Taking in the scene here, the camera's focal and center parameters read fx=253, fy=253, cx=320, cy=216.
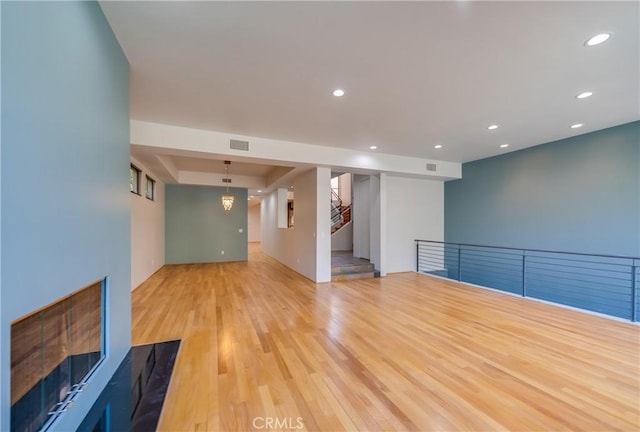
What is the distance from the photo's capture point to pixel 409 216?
757 centimetres

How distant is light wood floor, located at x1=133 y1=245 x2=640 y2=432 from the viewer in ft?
6.10

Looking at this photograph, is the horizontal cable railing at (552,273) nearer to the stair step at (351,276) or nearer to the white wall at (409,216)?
the white wall at (409,216)

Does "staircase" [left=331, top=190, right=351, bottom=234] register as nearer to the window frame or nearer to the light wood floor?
the light wood floor

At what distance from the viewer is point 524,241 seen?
5945 mm

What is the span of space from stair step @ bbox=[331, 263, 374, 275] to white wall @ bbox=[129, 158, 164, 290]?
440 centimetres

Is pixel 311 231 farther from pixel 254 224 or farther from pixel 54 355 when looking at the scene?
pixel 254 224

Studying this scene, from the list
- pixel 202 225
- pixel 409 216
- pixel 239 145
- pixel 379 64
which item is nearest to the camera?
pixel 379 64

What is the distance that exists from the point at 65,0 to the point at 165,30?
2.67 ft

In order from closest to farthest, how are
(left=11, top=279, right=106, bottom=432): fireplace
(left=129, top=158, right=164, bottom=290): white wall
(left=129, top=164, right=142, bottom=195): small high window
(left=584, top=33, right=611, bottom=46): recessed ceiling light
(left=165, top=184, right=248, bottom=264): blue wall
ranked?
1. (left=11, top=279, right=106, bottom=432): fireplace
2. (left=584, top=33, right=611, bottom=46): recessed ceiling light
3. (left=129, top=164, right=142, bottom=195): small high window
4. (left=129, top=158, right=164, bottom=290): white wall
5. (left=165, top=184, right=248, bottom=264): blue wall

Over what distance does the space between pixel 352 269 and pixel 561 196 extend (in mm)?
4767

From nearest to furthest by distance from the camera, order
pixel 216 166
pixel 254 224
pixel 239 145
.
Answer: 1. pixel 239 145
2. pixel 216 166
3. pixel 254 224

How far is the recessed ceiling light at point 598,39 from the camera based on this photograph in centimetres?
230

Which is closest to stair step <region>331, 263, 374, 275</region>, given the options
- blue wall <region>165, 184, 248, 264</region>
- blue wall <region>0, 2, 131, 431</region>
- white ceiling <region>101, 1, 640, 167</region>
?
white ceiling <region>101, 1, 640, 167</region>

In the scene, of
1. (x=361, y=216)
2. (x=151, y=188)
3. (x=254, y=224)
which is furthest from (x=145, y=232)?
(x=254, y=224)
